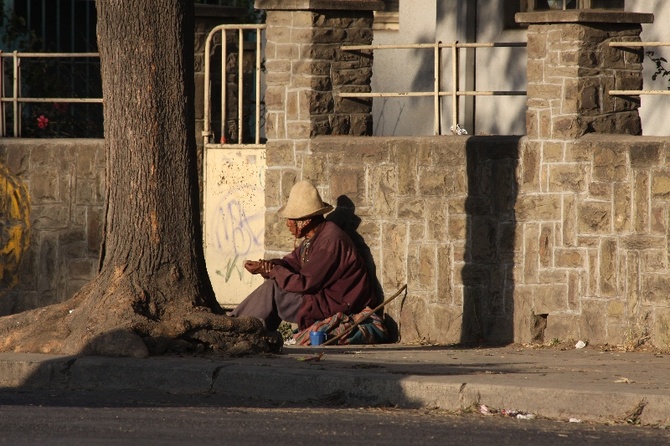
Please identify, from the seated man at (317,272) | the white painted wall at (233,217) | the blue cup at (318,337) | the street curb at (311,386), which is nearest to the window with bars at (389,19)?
the white painted wall at (233,217)

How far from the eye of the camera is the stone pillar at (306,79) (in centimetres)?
1092

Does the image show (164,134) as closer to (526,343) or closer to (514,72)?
(526,343)

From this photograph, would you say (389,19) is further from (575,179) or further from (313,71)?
(575,179)

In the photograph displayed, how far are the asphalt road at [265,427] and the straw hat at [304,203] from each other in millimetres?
2674

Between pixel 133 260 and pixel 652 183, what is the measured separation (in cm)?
339

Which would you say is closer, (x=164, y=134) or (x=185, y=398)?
(x=185, y=398)

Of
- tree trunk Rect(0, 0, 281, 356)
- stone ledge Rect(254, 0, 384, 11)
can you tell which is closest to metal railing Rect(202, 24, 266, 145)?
stone ledge Rect(254, 0, 384, 11)

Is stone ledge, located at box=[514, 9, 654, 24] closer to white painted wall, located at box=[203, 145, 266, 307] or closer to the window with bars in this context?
Result: white painted wall, located at box=[203, 145, 266, 307]

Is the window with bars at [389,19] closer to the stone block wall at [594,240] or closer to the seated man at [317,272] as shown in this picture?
the seated man at [317,272]

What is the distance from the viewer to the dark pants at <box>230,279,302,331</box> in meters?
10.8

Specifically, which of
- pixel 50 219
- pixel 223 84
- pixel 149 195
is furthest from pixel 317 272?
pixel 50 219

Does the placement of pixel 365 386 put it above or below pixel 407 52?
below

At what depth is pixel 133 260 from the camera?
9.45m

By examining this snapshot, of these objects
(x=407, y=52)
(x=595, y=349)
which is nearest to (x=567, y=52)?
(x=595, y=349)
